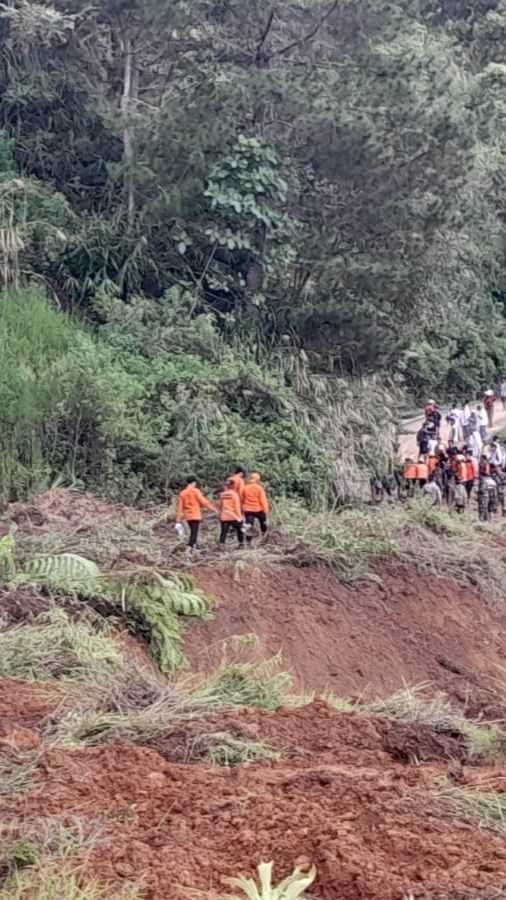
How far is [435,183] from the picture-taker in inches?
1043

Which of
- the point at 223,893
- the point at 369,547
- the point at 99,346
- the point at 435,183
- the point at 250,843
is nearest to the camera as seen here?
the point at 223,893

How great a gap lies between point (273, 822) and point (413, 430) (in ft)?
95.1

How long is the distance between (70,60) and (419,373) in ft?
51.9

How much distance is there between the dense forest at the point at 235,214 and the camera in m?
25.0

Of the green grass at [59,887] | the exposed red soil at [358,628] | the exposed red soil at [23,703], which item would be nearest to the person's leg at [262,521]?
the exposed red soil at [358,628]

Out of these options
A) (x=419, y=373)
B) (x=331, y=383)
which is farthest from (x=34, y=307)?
(x=419, y=373)

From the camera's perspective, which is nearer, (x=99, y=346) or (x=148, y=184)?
(x=99, y=346)

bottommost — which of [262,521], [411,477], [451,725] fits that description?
[451,725]

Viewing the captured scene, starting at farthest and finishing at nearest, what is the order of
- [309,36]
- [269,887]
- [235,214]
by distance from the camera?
[309,36], [235,214], [269,887]

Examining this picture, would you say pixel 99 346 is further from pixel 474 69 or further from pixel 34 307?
pixel 474 69

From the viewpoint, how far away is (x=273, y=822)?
19.0 ft

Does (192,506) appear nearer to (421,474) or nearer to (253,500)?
(253,500)

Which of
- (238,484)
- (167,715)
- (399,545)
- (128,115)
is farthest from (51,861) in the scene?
(128,115)

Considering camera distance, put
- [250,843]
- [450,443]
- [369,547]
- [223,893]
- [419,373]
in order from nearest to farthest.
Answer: [223,893], [250,843], [369,547], [450,443], [419,373]
